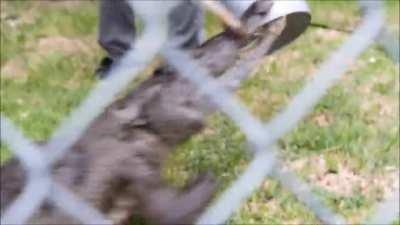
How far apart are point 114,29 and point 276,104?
0.72 metres

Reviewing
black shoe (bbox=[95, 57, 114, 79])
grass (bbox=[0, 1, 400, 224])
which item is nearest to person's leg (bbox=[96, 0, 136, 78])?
black shoe (bbox=[95, 57, 114, 79])

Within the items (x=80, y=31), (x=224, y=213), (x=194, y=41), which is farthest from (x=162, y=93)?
(x=80, y=31)

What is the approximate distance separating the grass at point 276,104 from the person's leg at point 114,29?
4.3 inches

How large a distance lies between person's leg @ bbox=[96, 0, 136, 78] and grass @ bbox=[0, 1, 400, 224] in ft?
0.36

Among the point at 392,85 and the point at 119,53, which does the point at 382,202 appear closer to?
the point at 392,85

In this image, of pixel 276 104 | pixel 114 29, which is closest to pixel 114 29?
pixel 114 29

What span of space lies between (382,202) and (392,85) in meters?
0.85

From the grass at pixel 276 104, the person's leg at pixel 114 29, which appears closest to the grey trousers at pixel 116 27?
the person's leg at pixel 114 29

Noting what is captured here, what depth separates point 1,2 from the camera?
15.6ft

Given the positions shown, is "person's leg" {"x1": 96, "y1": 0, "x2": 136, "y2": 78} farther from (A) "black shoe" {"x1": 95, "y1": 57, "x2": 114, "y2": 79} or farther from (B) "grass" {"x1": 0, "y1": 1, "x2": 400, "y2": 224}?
(B) "grass" {"x1": 0, "y1": 1, "x2": 400, "y2": 224}

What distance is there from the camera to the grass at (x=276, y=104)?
3.04 metres

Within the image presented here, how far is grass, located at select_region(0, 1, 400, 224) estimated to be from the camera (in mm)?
→ 3043

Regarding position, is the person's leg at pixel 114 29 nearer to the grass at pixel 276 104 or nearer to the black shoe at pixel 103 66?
the black shoe at pixel 103 66

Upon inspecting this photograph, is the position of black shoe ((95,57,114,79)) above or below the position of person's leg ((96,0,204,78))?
below
